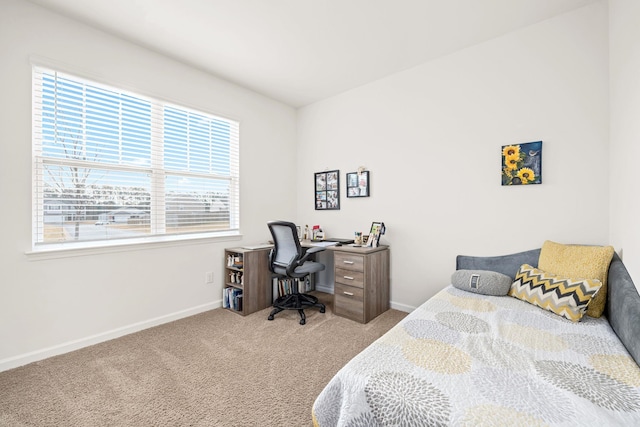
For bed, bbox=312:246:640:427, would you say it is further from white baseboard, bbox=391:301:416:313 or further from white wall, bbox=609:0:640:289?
white baseboard, bbox=391:301:416:313

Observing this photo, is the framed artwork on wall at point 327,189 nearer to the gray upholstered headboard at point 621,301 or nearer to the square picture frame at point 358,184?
the square picture frame at point 358,184

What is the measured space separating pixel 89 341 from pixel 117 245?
32.7 inches

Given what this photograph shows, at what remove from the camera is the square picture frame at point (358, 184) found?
338 centimetres

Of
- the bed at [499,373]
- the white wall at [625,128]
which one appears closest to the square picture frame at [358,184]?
the bed at [499,373]

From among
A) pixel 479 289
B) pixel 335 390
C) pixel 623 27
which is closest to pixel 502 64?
pixel 623 27

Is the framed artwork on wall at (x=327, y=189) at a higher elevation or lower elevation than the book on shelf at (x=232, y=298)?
higher

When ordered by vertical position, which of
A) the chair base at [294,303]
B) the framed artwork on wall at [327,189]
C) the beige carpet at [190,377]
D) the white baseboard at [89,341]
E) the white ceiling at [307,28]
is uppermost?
the white ceiling at [307,28]

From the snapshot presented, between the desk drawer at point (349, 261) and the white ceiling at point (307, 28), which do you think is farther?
the desk drawer at point (349, 261)

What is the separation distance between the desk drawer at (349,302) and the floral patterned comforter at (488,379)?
4.02 feet

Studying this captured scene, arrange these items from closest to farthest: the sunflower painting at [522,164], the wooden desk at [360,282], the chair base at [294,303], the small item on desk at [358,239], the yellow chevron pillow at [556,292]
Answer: the yellow chevron pillow at [556,292] → the sunflower painting at [522,164] → the wooden desk at [360,282] → the chair base at [294,303] → the small item on desk at [358,239]

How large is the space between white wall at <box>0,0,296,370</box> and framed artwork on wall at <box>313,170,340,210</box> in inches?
50.8

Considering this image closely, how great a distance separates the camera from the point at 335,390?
112 cm

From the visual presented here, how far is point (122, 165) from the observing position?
254 centimetres

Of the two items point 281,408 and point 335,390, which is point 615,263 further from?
point 281,408
